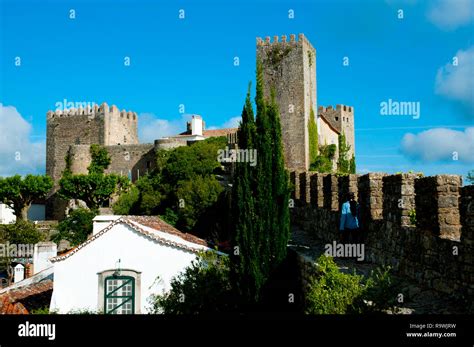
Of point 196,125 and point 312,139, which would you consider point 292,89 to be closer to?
point 312,139

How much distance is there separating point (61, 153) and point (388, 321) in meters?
62.2

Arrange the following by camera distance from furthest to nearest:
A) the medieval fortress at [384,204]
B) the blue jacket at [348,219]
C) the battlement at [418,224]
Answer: the blue jacket at [348,219] → the medieval fortress at [384,204] → the battlement at [418,224]

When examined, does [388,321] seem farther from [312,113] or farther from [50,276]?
[312,113]

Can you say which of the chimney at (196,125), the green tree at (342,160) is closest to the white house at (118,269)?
the green tree at (342,160)

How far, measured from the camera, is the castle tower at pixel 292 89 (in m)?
33.5

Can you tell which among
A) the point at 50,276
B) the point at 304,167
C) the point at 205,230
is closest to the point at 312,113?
the point at 304,167

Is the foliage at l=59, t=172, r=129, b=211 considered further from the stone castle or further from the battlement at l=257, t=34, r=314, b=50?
the battlement at l=257, t=34, r=314, b=50

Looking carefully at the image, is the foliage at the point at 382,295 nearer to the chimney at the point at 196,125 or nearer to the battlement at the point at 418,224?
the battlement at the point at 418,224

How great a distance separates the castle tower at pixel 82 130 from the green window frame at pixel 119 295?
49.7 m

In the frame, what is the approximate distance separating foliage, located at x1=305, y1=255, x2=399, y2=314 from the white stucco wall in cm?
604

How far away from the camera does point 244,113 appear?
1154cm

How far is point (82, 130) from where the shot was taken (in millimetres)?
64188

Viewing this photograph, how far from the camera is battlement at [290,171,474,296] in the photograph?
6.57m

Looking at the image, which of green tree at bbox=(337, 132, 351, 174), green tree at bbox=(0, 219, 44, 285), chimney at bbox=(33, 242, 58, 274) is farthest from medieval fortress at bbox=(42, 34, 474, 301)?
green tree at bbox=(0, 219, 44, 285)
